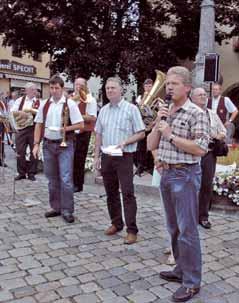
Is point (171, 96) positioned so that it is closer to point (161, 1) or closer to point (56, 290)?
point (56, 290)

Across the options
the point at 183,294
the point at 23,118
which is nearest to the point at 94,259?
the point at 183,294

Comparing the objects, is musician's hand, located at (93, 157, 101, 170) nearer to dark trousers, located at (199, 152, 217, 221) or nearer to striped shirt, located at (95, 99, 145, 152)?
striped shirt, located at (95, 99, 145, 152)

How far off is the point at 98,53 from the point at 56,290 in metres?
10.7

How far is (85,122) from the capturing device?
712 centimetres

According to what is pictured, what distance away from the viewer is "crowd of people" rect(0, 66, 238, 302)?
339cm

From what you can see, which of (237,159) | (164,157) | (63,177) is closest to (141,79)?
(237,159)

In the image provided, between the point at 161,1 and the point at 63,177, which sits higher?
the point at 161,1

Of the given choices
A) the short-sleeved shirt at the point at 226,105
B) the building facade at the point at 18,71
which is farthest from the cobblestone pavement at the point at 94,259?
the building facade at the point at 18,71

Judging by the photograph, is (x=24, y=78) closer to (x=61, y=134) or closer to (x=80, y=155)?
(x=80, y=155)

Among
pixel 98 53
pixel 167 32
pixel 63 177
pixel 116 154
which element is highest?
pixel 167 32

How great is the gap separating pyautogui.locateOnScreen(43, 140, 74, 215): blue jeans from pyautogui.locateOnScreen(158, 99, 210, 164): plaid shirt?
248cm

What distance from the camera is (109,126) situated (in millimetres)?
4973

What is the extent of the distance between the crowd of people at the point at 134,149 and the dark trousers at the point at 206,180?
0.04 feet

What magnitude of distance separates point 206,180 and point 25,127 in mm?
4162
